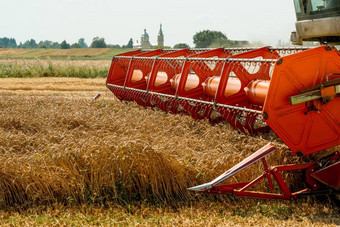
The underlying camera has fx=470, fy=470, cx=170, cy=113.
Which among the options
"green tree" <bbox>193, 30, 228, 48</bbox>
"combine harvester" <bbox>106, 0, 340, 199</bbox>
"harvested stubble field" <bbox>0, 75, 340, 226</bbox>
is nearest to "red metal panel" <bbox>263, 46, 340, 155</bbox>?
"combine harvester" <bbox>106, 0, 340, 199</bbox>

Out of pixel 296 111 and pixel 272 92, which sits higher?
pixel 272 92

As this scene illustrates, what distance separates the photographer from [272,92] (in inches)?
163

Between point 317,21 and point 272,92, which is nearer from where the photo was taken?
point 272,92

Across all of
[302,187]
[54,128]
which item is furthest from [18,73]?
[302,187]

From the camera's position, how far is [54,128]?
592 centimetres

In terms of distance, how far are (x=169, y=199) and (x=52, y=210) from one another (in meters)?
1.04

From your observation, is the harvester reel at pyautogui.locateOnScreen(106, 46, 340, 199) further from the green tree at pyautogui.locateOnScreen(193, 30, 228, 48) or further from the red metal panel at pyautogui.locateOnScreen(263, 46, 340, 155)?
the green tree at pyautogui.locateOnScreen(193, 30, 228, 48)

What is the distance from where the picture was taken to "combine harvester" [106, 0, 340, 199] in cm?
413

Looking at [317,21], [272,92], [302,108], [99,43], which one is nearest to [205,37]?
[99,43]

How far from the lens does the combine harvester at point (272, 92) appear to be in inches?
163

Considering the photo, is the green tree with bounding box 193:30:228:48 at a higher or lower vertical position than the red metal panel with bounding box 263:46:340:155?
lower

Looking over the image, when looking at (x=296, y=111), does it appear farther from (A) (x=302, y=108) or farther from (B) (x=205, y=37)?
(B) (x=205, y=37)

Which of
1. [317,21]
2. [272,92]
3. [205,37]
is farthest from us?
[205,37]

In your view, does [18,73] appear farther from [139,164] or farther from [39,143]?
[139,164]
